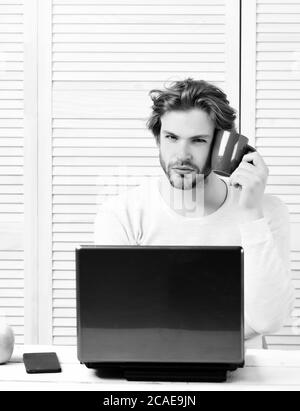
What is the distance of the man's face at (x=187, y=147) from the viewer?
2.30 meters

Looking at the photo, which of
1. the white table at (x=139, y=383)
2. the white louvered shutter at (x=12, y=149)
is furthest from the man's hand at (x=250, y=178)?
the white louvered shutter at (x=12, y=149)

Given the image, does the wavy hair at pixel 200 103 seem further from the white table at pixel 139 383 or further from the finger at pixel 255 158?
the white table at pixel 139 383

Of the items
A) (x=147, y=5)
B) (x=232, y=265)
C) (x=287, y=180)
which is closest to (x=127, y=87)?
(x=147, y=5)

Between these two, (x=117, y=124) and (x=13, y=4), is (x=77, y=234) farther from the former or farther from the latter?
(x=13, y=4)

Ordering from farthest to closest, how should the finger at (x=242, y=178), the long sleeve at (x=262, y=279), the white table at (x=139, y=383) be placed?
the finger at (x=242, y=178), the long sleeve at (x=262, y=279), the white table at (x=139, y=383)

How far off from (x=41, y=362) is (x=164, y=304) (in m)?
0.32

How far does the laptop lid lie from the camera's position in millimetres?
1347

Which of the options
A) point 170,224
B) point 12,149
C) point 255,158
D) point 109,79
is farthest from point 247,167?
point 12,149

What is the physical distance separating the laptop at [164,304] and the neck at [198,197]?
0.89 metres

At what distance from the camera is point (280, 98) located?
283 centimetres

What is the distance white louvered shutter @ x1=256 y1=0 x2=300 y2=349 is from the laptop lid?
5.04 feet

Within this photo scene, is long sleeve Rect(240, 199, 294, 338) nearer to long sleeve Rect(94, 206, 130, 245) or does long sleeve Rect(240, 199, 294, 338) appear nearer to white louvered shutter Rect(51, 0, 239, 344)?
long sleeve Rect(94, 206, 130, 245)

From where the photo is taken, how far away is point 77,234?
2.87 meters

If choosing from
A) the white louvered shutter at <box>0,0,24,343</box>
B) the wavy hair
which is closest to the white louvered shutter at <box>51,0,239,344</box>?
the white louvered shutter at <box>0,0,24,343</box>
